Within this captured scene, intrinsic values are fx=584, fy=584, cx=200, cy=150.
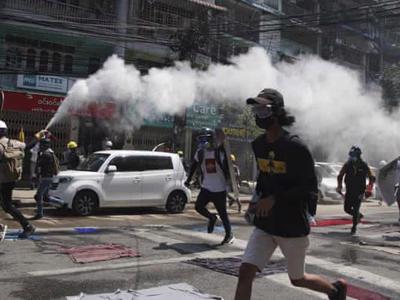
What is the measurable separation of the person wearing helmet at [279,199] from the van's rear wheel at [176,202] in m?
10.2

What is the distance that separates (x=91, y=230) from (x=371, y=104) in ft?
62.5

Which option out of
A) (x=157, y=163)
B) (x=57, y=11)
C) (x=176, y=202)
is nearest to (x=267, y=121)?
(x=157, y=163)

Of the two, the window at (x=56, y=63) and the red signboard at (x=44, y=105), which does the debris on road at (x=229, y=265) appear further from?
the window at (x=56, y=63)

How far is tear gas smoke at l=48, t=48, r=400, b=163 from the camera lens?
18469 mm

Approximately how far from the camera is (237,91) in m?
19.9

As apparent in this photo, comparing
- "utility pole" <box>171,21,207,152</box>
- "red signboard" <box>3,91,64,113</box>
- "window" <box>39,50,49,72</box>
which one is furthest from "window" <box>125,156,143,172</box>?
"window" <box>39,50,49,72</box>

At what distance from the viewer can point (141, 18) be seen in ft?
83.1

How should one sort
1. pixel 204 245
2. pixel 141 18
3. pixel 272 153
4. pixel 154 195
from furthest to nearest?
pixel 141 18
pixel 154 195
pixel 204 245
pixel 272 153

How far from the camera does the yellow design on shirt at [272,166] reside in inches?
177

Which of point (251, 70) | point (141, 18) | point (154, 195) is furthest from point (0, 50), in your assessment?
point (154, 195)

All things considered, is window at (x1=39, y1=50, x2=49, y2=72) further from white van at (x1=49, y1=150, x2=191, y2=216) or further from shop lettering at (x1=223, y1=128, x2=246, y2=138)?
white van at (x1=49, y1=150, x2=191, y2=216)

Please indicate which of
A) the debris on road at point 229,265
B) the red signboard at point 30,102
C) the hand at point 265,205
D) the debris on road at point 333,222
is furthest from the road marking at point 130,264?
the red signboard at point 30,102

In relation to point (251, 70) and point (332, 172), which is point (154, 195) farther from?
point (332, 172)

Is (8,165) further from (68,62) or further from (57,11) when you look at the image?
(57,11)
